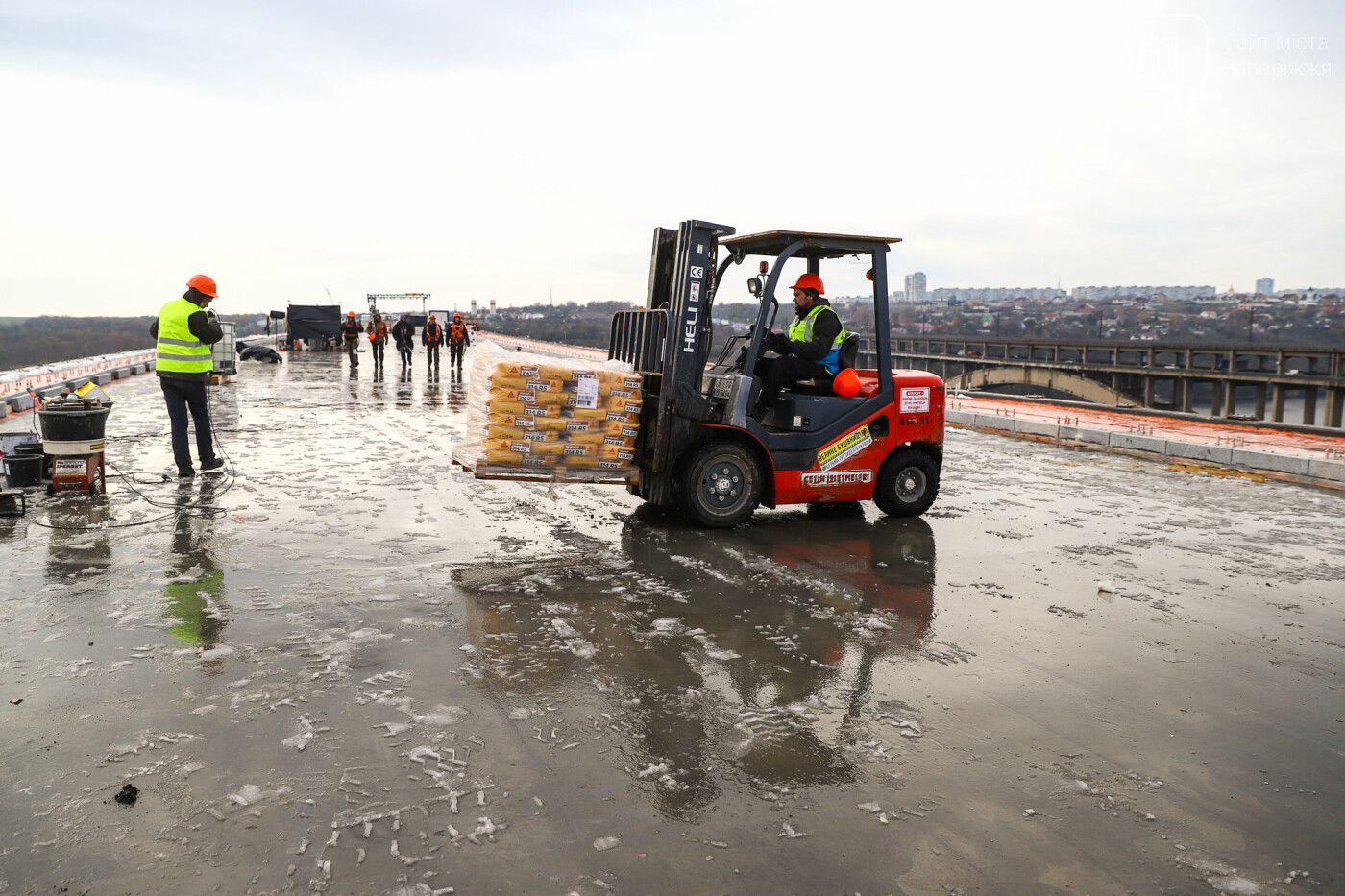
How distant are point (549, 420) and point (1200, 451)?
35.8 feet

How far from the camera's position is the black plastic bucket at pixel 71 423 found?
8.54 meters

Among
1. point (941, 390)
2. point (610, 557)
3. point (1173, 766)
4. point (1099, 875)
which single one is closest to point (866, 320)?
point (941, 390)

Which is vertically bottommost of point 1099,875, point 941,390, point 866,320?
point 1099,875

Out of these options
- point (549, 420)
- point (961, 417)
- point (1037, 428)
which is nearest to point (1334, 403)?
point (961, 417)

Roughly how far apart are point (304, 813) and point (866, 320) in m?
8.49

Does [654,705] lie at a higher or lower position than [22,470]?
lower

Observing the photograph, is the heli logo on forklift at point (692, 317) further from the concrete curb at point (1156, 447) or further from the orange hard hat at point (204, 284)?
the concrete curb at point (1156, 447)

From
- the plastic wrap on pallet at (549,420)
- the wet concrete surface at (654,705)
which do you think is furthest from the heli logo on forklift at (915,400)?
the plastic wrap on pallet at (549,420)

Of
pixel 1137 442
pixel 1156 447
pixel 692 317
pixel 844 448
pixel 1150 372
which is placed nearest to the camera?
pixel 692 317

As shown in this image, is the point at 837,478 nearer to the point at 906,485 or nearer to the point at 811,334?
the point at 906,485

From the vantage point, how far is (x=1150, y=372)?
78000 millimetres

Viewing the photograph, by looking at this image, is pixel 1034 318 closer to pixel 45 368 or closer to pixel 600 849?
pixel 45 368

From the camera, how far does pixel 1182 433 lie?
626 inches

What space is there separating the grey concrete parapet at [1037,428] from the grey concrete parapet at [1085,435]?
5.8 inches
